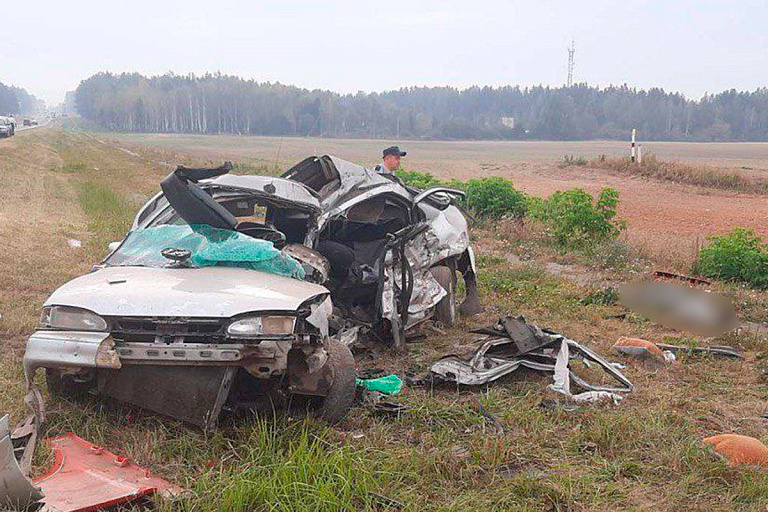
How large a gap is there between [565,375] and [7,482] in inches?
145

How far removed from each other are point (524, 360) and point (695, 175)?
25450 mm

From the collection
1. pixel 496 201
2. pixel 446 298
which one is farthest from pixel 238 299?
pixel 496 201

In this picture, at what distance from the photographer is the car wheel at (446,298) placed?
7008 millimetres

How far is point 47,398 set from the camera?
4613 millimetres

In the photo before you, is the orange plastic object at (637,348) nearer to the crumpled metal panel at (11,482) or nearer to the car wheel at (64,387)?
the car wheel at (64,387)

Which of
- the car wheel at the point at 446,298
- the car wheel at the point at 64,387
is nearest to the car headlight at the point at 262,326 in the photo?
the car wheel at the point at 64,387

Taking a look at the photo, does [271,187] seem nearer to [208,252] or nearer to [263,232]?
[263,232]

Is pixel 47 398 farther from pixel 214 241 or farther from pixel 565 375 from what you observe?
pixel 565 375

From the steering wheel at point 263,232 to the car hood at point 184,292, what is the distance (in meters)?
0.62

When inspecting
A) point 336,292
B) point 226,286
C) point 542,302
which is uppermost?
point 226,286

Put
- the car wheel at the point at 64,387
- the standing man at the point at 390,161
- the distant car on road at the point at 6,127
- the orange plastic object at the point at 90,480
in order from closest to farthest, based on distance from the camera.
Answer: the orange plastic object at the point at 90,480 < the car wheel at the point at 64,387 < the standing man at the point at 390,161 < the distant car on road at the point at 6,127

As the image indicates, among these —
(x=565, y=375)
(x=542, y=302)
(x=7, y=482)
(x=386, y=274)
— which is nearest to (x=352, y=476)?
(x=7, y=482)

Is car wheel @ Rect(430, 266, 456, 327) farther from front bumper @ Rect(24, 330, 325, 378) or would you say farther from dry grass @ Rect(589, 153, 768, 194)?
dry grass @ Rect(589, 153, 768, 194)

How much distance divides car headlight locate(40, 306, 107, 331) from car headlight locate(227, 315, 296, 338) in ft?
2.40
